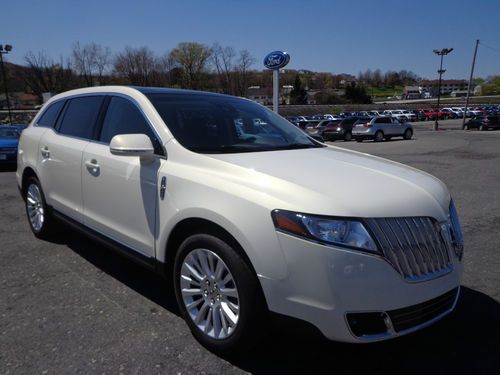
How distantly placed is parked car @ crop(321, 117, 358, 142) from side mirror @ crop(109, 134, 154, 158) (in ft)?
94.1

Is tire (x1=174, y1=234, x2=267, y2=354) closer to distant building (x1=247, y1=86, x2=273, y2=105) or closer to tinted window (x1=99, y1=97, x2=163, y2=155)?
tinted window (x1=99, y1=97, x2=163, y2=155)

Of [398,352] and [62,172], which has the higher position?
[62,172]

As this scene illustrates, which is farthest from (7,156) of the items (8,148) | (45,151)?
(45,151)

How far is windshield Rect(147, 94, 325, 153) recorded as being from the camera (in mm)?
3230

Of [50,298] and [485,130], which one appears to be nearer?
[50,298]

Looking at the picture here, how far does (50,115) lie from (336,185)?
384 centimetres

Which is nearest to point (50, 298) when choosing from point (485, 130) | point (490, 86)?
point (485, 130)

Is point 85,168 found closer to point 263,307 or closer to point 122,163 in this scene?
point 122,163

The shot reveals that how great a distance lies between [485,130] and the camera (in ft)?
134

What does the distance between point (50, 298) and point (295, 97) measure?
110841 mm

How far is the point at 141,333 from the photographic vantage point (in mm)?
2996

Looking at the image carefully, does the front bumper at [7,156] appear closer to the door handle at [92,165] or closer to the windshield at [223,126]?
the door handle at [92,165]

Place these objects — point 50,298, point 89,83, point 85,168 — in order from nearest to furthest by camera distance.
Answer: point 50,298
point 85,168
point 89,83

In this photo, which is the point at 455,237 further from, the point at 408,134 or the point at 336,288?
the point at 408,134
